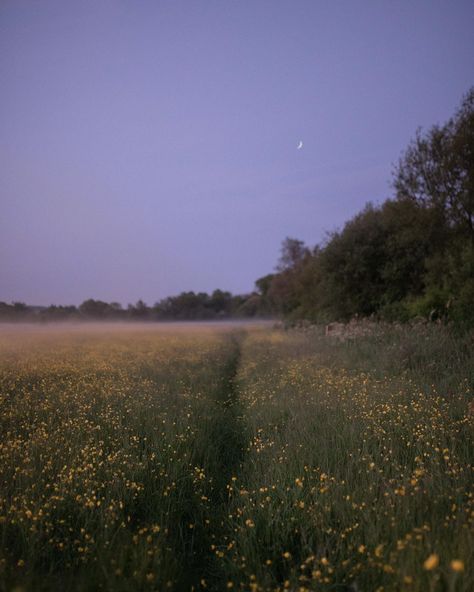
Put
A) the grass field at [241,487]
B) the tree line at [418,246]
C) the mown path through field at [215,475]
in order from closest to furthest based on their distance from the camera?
the grass field at [241,487], the mown path through field at [215,475], the tree line at [418,246]

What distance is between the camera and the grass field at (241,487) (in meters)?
2.44

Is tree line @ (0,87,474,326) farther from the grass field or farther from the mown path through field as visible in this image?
the mown path through field

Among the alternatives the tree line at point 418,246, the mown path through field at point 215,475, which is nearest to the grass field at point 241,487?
the mown path through field at point 215,475

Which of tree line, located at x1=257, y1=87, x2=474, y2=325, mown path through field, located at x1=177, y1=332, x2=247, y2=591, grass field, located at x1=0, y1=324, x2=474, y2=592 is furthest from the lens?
tree line, located at x1=257, y1=87, x2=474, y2=325

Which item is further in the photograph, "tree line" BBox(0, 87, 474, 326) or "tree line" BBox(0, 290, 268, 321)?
"tree line" BBox(0, 290, 268, 321)

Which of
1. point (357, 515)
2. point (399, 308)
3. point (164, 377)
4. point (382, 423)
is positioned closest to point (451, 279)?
point (399, 308)

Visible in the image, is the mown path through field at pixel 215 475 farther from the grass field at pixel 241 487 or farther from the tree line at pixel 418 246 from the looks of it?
the tree line at pixel 418 246

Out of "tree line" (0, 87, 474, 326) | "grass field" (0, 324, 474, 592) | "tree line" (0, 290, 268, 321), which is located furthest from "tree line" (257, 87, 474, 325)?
"tree line" (0, 290, 268, 321)

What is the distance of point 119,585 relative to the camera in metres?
2.23

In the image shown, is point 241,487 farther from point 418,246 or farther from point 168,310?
point 168,310

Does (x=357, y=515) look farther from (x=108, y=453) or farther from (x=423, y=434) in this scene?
(x=108, y=453)

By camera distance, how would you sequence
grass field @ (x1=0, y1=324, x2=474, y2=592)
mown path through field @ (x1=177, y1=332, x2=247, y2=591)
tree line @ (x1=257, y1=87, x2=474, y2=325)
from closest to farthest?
grass field @ (x1=0, y1=324, x2=474, y2=592) < mown path through field @ (x1=177, y1=332, x2=247, y2=591) < tree line @ (x1=257, y1=87, x2=474, y2=325)

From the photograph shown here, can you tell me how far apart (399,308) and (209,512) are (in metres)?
14.0

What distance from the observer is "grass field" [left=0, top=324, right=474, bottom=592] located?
244cm
